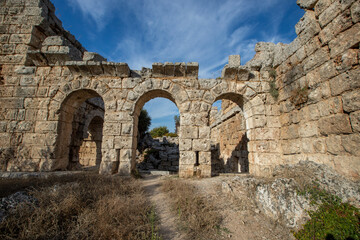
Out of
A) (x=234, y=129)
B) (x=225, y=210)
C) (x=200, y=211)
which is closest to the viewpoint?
(x=200, y=211)

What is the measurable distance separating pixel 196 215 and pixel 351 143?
3152 millimetres

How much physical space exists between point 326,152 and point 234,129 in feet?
16.8

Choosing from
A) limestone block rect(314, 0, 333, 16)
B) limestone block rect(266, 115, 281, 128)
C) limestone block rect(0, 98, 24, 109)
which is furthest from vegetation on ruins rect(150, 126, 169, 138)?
limestone block rect(314, 0, 333, 16)

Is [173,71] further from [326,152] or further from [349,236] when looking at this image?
[349,236]

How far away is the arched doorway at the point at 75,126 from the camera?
5480mm

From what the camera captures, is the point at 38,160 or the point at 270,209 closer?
the point at 270,209

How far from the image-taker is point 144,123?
13.9m

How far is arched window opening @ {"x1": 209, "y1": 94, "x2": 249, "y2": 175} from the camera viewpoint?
735 cm

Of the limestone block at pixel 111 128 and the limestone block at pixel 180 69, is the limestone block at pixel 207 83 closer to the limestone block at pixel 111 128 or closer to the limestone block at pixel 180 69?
the limestone block at pixel 180 69

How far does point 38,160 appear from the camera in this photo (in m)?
5.09

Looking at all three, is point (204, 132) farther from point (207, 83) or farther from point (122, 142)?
point (122, 142)

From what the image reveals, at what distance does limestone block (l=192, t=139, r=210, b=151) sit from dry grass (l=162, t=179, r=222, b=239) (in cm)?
172

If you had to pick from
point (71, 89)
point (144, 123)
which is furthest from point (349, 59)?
point (144, 123)

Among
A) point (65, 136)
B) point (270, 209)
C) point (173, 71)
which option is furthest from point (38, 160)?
point (270, 209)
